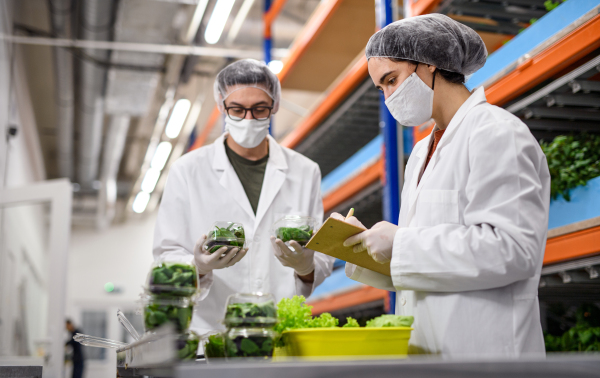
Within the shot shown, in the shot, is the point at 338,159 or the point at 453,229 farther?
the point at 338,159

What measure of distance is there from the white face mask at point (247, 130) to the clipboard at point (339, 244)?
0.92m

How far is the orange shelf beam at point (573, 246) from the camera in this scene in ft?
7.73

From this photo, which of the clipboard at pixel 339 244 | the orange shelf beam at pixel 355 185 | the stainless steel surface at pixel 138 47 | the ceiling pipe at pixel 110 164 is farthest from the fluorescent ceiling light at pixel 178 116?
the clipboard at pixel 339 244

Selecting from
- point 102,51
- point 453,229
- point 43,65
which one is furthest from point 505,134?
point 43,65

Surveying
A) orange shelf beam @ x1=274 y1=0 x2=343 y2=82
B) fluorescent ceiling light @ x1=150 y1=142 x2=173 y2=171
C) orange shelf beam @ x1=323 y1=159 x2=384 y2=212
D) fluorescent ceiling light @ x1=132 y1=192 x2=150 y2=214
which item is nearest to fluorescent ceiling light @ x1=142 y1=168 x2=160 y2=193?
fluorescent ceiling light @ x1=150 y1=142 x2=173 y2=171

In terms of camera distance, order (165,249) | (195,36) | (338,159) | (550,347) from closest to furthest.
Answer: (165,249)
(550,347)
(338,159)
(195,36)

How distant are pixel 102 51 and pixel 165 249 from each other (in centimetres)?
592

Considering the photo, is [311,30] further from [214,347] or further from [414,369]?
[414,369]

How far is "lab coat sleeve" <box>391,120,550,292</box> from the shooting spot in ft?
4.32

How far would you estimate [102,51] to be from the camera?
732 centimetres

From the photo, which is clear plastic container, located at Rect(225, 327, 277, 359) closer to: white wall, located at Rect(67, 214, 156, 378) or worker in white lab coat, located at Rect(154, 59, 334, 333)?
worker in white lab coat, located at Rect(154, 59, 334, 333)

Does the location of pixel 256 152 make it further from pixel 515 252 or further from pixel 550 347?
pixel 550 347

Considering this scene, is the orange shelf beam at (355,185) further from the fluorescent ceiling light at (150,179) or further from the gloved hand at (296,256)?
the fluorescent ceiling light at (150,179)

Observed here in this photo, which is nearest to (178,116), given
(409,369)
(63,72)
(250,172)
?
(63,72)
